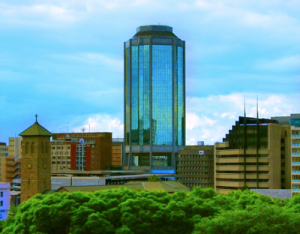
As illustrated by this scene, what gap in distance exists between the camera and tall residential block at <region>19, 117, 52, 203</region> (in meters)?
173

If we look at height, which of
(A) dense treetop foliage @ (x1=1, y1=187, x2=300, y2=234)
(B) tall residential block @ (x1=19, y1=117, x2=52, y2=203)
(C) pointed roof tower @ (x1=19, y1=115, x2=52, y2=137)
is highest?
(C) pointed roof tower @ (x1=19, y1=115, x2=52, y2=137)

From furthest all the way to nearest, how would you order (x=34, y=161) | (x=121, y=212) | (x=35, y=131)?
(x=34, y=161) < (x=35, y=131) < (x=121, y=212)

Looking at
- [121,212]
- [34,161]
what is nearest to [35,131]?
[34,161]

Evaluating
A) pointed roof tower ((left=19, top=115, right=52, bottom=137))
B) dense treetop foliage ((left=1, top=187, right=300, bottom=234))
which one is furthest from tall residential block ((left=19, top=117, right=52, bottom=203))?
dense treetop foliage ((left=1, top=187, right=300, bottom=234))

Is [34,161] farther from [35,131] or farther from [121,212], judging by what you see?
[121,212]

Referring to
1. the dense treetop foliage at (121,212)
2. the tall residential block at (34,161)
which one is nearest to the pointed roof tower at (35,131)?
the tall residential block at (34,161)

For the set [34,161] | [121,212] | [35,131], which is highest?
[35,131]

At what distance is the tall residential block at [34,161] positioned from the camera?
17338 centimetres

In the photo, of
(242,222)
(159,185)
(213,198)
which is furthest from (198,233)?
(159,185)

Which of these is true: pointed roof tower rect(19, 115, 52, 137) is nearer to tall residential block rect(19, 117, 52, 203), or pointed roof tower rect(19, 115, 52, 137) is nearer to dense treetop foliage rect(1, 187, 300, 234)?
tall residential block rect(19, 117, 52, 203)

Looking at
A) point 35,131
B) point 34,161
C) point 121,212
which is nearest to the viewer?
point 121,212

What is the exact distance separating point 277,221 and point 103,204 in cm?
3137

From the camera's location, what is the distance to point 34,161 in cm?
17450

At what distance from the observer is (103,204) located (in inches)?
4744
